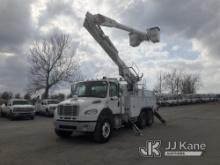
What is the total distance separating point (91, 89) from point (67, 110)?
155 centimetres

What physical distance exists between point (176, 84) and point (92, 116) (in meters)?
85.9

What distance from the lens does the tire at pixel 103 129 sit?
9757 millimetres

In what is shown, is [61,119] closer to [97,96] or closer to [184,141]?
[97,96]

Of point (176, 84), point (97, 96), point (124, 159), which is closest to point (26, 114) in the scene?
point (97, 96)

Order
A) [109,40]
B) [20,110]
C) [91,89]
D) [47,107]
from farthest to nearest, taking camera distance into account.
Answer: [47,107] → [20,110] → [109,40] → [91,89]

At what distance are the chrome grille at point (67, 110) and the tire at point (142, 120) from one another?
5057 mm

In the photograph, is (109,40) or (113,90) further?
(109,40)

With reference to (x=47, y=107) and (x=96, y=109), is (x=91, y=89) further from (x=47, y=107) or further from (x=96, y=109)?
(x=47, y=107)

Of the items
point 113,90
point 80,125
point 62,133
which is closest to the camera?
point 80,125

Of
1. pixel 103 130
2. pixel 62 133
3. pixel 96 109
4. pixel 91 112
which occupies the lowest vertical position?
pixel 62 133

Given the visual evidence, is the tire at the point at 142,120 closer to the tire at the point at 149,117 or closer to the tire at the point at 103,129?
the tire at the point at 149,117

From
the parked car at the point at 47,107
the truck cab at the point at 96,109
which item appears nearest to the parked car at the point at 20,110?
the parked car at the point at 47,107

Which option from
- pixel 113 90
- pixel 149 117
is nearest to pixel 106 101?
pixel 113 90

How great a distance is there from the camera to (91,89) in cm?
1108
